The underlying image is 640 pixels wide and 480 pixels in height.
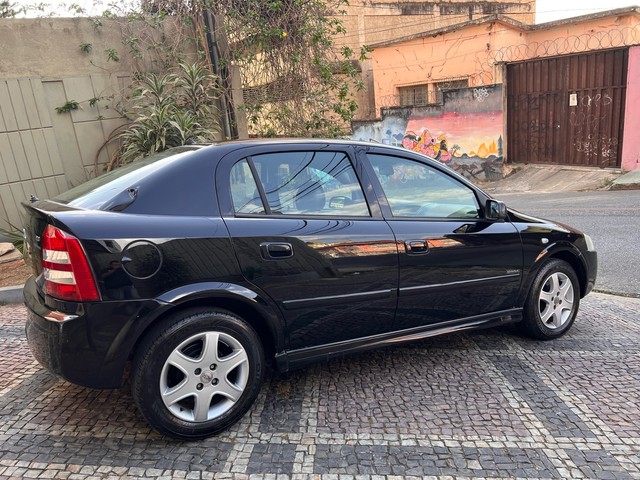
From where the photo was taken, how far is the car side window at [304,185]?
2852mm

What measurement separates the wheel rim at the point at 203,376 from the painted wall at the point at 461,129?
45.8 ft

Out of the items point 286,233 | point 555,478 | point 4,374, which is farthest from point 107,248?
point 555,478

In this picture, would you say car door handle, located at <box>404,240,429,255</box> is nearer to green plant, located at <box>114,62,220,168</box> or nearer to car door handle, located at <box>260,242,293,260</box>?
car door handle, located at <box>260,242,293,260</box>

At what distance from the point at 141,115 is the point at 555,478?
6.25 m

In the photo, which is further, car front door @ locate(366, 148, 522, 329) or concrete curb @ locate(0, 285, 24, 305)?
concrete curb @ locate(0, 285, 24, 305)

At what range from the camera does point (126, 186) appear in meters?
2.70

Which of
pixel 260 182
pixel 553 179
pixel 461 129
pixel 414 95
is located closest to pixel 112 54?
pixel 260 182

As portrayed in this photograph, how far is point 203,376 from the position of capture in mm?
2580

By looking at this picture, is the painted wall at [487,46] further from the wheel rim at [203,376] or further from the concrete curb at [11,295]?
the wheel rim at [203,376]

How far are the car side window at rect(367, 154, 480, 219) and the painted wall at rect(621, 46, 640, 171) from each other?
437 inches

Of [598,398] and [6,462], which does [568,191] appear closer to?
[598,398]

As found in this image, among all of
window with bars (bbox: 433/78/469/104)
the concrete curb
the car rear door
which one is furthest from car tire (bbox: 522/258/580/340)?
window with bars (bbox: 433/78/469/104)

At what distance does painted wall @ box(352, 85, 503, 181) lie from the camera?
14.9 metres

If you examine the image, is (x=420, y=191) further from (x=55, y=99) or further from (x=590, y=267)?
(x=55, y=99)
